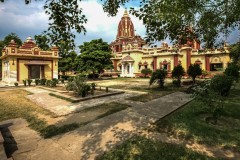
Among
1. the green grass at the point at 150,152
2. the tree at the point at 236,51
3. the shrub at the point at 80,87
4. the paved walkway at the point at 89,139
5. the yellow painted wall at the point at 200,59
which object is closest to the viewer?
the green grass at the point at 150,152

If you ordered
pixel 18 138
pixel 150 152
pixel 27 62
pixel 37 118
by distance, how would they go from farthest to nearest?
pixel 27 62 < pixel 37 118 < pixel 18 138 < pixel 150 152

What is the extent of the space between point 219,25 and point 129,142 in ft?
17.0

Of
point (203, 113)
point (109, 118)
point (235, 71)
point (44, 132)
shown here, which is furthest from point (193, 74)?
point (44, 132)

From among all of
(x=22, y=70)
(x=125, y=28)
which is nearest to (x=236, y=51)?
(x=22, y=70)

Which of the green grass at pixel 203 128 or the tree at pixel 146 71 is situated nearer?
the green grass at pixel 203 128

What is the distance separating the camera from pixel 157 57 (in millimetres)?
34500

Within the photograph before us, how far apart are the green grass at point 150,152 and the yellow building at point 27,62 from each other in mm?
22973

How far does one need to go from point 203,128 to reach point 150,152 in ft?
8.28

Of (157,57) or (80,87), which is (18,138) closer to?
(80,87)

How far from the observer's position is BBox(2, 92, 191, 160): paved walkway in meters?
4.00

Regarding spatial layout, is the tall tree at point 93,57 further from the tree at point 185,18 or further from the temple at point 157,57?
the tree at point 185,18

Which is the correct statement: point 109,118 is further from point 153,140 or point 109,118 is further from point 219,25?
point 219,25

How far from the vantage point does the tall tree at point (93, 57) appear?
27.9 metres

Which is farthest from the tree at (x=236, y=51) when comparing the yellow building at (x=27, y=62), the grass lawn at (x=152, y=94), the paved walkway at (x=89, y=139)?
the yellow building at (x=27, y=62)
